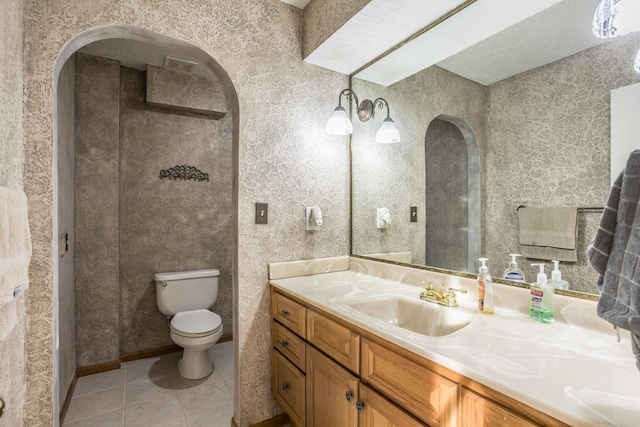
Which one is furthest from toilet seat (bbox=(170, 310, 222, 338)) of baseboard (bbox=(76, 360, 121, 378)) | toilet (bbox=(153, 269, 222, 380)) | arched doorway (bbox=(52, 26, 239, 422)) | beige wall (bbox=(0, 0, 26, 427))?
beige wall (bbox=(0, 0, 26, 427))

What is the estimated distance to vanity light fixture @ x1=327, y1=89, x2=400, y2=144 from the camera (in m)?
1.85

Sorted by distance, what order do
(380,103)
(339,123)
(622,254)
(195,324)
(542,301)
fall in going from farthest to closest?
(195,324) < (380,103) < (339,123) < (542,301) < (622,254)

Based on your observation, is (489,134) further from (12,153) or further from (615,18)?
(12,153)

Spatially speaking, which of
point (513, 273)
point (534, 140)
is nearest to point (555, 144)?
point (534, 140)

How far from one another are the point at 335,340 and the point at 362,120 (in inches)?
55.4

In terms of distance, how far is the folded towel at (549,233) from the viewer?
1125mm

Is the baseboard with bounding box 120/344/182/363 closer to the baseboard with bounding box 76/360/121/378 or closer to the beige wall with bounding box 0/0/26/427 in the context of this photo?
the baseboard with bounding box 76/360/121/378

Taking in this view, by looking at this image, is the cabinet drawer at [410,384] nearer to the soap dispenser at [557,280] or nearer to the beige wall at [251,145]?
the soap dispenser at [557,280]

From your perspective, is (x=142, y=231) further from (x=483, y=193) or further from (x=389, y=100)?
(x=483, y=193)

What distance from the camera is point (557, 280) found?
113 cm

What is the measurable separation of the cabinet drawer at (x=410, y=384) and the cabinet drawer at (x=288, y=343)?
458 mm

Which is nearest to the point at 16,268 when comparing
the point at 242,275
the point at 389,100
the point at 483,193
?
the point at 242,275

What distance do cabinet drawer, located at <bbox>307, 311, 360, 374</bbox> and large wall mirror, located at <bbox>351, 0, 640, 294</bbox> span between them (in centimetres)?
65

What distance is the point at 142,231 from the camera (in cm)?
271
